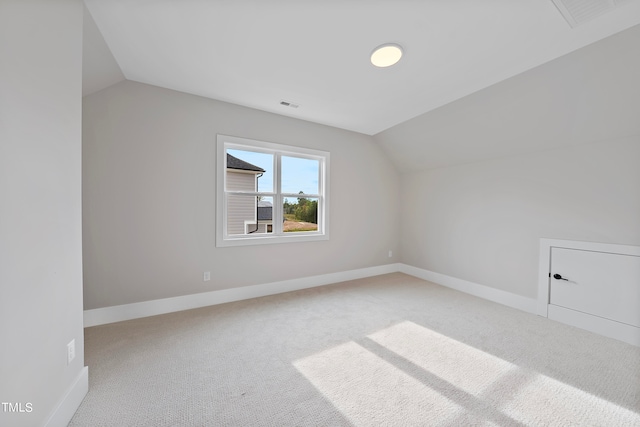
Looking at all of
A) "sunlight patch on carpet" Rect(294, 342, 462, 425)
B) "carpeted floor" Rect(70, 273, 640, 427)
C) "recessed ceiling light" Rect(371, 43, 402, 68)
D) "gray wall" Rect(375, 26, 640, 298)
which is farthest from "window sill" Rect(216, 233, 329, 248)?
"recessed ceiling light" Rect(371, 43, 402, 68)

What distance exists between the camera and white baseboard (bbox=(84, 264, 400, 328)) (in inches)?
98.8

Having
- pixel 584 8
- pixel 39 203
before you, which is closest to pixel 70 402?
pixel 39 203

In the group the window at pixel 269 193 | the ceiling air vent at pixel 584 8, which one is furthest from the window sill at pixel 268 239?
the ceiling air vent at pixel 584 8

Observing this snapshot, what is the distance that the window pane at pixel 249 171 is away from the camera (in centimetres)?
→ 330

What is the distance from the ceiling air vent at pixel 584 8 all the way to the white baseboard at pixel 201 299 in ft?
11.8

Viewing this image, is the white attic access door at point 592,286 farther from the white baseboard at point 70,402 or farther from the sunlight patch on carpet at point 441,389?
the white baseboard at point 70,402

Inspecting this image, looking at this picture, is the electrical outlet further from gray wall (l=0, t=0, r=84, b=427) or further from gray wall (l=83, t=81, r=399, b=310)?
gray wall (l=83, t=81, r=399, b=310)

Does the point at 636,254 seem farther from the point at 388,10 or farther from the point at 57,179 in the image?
the point at 57,179

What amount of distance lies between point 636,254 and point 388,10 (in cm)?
305

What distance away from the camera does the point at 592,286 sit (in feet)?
8.13

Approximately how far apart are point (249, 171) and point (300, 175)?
771 mm

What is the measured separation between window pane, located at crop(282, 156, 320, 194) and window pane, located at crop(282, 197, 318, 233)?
146 millimetres

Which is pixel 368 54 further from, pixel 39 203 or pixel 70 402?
pixel 70 402

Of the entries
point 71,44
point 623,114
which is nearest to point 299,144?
point 71,44
